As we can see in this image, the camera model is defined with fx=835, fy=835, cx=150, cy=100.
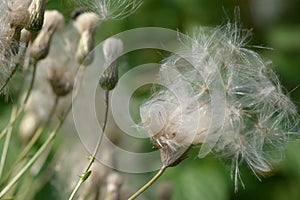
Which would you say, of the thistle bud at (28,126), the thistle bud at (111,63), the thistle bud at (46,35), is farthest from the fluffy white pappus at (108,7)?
the thistle bud at (28,126)

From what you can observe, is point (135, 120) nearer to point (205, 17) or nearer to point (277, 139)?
point (277, 139)

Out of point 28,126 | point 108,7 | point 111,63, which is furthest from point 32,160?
point 28,126

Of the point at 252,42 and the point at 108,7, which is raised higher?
the point at 108,7

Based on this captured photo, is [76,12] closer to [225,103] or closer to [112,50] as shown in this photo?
[112,50]

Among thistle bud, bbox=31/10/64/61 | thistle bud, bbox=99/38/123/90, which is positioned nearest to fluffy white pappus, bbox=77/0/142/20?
thistle bud, bbox=99/38/123/90

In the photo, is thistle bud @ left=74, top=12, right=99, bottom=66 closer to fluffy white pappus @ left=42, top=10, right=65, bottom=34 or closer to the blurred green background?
fluffy white pappus @ left=42, top=10, right=65, bottom=34
